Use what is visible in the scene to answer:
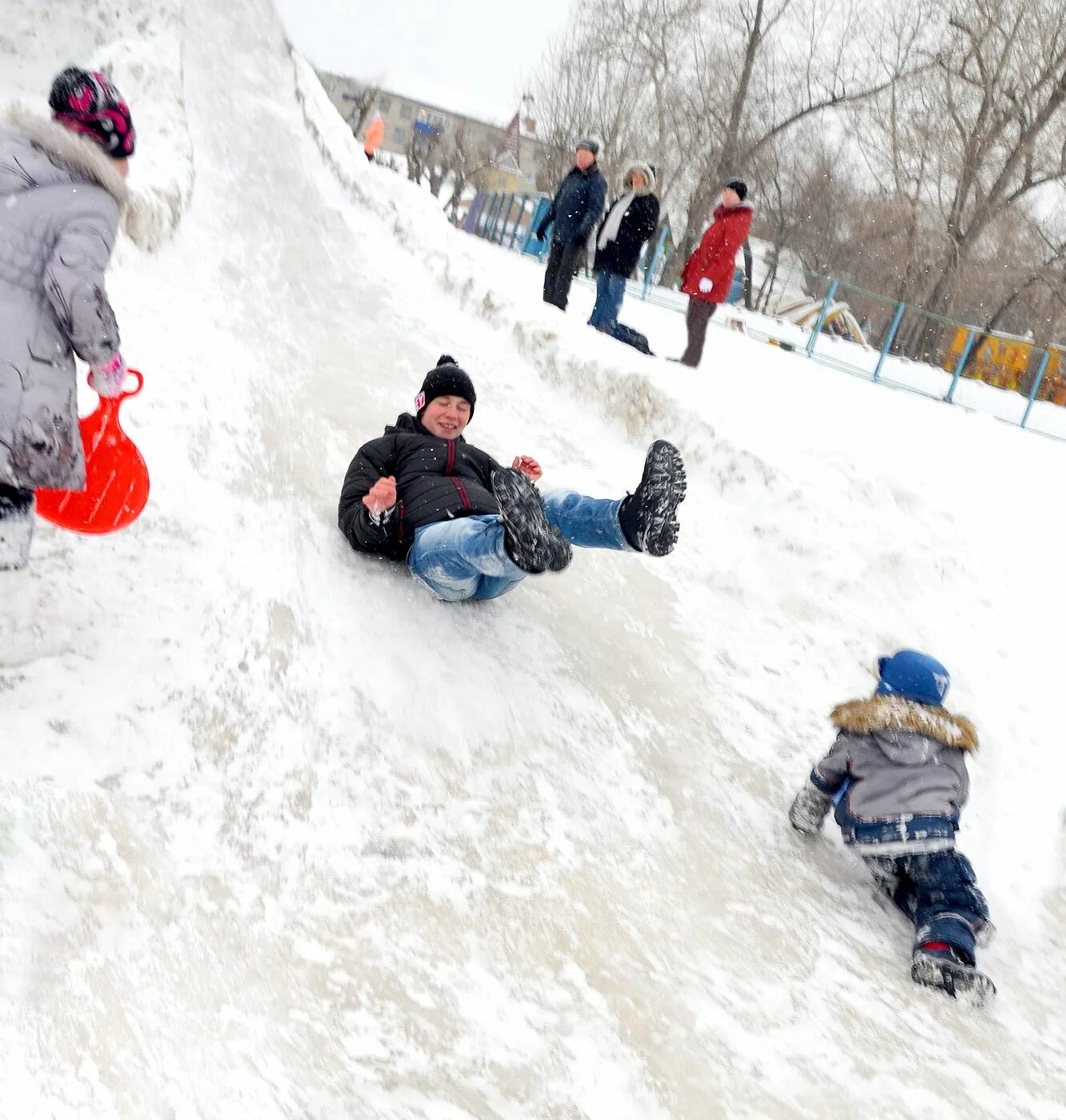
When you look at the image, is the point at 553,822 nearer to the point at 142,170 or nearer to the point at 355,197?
the point at 142,170

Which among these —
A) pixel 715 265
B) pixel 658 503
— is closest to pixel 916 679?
pixel 658 503

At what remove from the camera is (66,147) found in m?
2.15

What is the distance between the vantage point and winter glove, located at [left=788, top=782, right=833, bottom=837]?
308 cm

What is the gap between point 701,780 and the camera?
126 inches

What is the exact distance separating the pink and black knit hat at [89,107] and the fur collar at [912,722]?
2609 mm

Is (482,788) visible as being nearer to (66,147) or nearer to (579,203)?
(66,147)

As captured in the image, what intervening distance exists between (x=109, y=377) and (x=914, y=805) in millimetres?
2493

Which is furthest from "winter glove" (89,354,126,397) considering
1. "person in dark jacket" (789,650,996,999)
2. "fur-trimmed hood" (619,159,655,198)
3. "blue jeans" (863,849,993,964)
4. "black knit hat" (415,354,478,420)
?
"fur-trimmed hood" (619,159,655,198)

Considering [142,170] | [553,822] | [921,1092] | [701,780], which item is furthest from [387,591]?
[142,170]

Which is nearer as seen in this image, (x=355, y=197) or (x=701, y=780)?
(x=701, y=780)

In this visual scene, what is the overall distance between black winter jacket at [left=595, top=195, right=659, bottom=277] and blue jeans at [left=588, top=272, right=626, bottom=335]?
2.4 inches

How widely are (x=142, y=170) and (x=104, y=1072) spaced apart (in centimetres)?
580

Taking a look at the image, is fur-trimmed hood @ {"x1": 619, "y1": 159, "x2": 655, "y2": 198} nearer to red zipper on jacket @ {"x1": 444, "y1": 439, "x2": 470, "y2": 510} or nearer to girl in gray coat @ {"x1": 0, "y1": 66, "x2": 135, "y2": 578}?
red zipper on jacket @ {"x1": 444, "y1": 439, "x2": 470, "y2": 510}

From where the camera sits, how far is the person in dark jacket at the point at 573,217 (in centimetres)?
757
